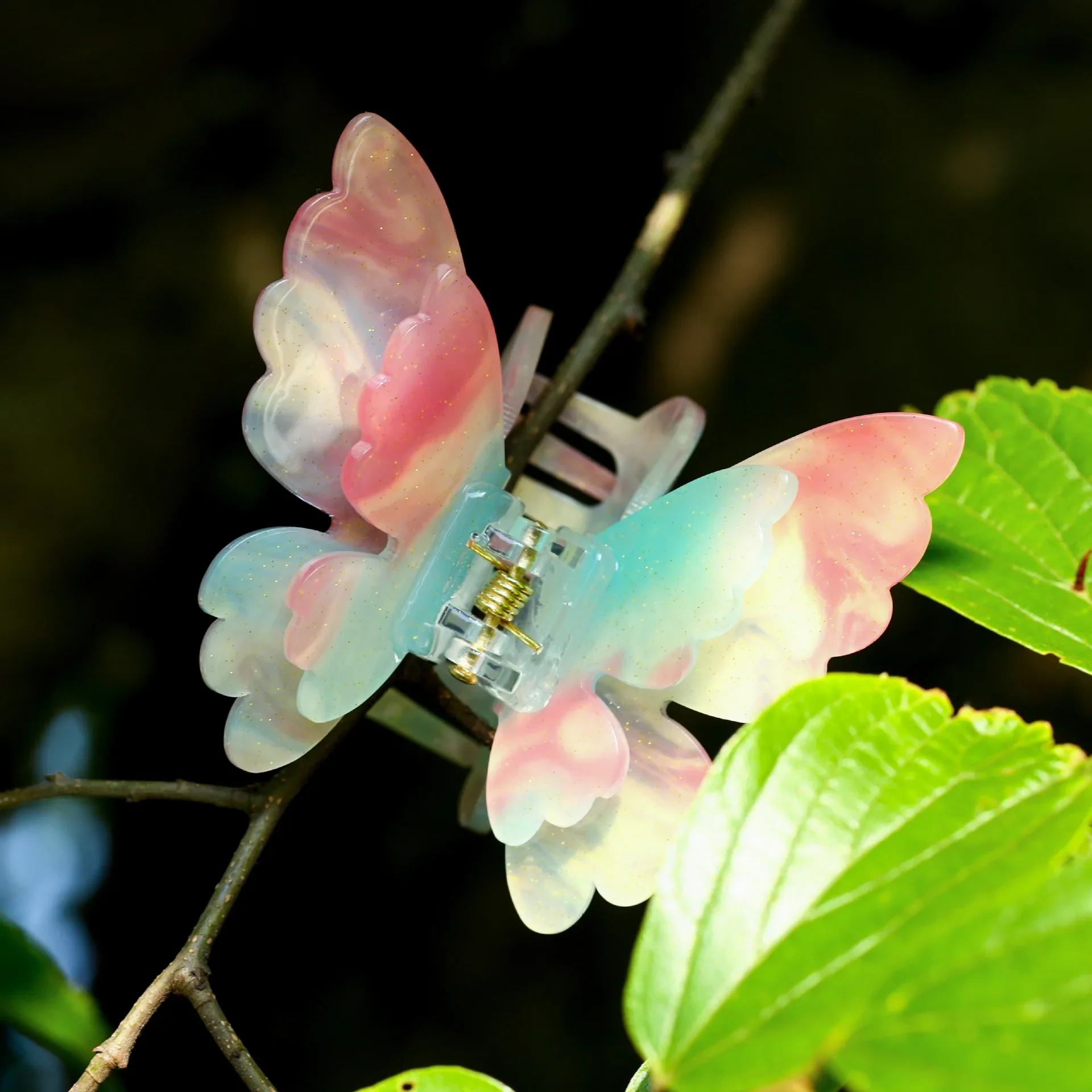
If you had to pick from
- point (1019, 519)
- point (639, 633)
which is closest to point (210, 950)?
point (639, 633)

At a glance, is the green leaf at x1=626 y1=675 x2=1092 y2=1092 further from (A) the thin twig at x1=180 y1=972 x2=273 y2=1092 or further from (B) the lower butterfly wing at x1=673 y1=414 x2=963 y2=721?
(A) the thin twig at x1=180 y1=972 x2=273 y2=1092

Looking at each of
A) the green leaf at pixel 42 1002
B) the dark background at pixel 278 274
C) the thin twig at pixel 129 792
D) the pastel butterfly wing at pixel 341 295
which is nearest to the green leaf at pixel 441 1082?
the thin twig at pixel 129 792

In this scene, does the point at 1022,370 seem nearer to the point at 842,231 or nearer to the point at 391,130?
the point at 842,231

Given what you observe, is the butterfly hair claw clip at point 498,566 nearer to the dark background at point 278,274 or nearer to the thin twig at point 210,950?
the thin twig at point 210,950

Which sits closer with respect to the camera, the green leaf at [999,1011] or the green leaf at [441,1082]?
the green leaf at [999,1011]

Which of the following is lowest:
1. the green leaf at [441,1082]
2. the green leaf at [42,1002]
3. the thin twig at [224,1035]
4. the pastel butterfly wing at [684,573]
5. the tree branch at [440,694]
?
the green leaf at [42,1002]

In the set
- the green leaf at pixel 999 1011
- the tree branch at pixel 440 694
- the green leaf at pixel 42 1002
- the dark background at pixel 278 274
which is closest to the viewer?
the green leaf at pixel 999 1011
